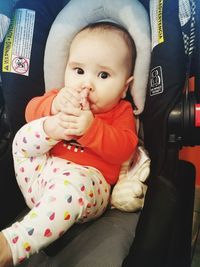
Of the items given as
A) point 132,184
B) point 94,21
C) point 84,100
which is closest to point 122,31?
point 94,21

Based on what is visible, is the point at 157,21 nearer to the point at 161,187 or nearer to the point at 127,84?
the point at 127,84

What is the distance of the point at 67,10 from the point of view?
36.6 inches

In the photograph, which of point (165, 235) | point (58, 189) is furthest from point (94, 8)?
point (165, 235)

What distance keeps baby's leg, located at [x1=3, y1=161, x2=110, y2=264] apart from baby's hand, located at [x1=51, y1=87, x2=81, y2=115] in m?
0.15

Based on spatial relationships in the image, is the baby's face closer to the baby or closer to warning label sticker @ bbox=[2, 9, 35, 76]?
the baby

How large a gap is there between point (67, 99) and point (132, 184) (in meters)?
0.26

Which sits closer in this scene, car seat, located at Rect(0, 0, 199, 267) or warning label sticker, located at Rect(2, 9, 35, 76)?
car seat, located at Rect(0, 0, 199, 267)

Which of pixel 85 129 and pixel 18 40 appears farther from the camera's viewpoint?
pixel 18 40

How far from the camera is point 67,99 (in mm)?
841

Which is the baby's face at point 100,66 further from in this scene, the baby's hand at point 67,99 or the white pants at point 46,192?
the white pants at point 46,192

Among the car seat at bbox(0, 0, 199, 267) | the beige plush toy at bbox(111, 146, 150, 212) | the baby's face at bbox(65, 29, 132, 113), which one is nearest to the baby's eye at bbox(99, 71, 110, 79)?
the baby's face at bbox(65, 29, 132, 113)

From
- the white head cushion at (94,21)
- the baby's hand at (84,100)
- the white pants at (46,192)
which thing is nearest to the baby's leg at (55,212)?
the white pants at (46,192)

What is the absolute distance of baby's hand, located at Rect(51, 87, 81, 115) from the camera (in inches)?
32.8

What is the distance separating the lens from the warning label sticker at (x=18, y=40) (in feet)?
3.09
